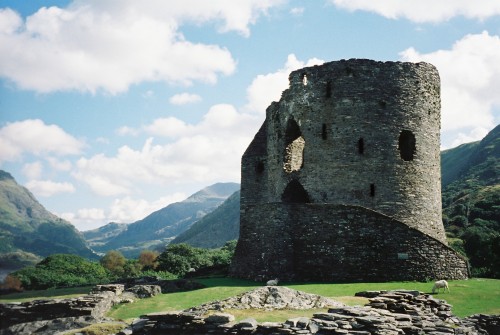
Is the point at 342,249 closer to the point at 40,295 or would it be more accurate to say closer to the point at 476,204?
the point at 40,295

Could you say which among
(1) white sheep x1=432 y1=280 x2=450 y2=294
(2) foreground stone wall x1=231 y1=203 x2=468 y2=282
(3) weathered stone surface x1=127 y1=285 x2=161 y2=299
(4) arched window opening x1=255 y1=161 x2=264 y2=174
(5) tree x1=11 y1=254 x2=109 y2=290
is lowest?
(5) tree x1=11 y1=254 x2=109 y2=290

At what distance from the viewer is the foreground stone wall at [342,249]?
20.6 meters

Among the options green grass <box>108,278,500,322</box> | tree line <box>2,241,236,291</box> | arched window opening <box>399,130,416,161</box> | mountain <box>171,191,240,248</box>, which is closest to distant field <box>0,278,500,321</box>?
green grass <box>108,278,500,322</box>

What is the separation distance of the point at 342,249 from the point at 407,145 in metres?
8.27

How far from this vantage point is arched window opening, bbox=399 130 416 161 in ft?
84.4

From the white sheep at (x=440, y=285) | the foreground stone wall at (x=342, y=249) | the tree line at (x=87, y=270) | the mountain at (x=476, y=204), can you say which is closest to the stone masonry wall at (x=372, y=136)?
the foreground stone wall at (x=342, y=249)

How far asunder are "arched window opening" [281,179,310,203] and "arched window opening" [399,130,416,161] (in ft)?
18.8

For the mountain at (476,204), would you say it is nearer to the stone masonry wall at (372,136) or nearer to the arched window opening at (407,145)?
the stone masonry wall at (372,136)

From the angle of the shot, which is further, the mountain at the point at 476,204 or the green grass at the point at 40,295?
the mountain at the point at 476,204

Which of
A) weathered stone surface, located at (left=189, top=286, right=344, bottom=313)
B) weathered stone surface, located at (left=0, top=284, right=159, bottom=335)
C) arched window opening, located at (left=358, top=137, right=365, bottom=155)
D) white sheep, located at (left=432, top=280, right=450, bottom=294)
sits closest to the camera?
weathered stone surface, located at (left=189, top=286, right=344, bottom=313)

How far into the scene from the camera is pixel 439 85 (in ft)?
90.4

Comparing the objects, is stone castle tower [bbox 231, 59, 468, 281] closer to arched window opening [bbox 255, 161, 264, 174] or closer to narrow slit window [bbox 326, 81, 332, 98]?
narrow slit window [bbox 326, 81, 332, 98]

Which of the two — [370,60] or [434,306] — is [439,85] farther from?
[434,306]

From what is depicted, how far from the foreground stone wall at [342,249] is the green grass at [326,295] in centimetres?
102
